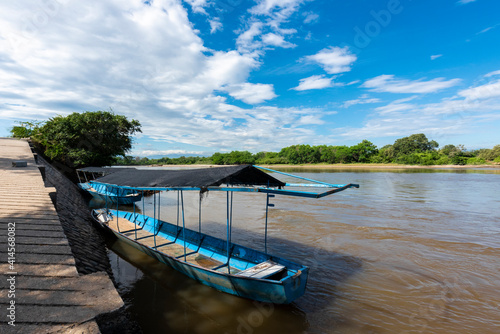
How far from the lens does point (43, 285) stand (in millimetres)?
2713

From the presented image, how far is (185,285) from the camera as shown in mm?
6516

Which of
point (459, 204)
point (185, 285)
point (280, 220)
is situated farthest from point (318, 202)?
point (185, 285)

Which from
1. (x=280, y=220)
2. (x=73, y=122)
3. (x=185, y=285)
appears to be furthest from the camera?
(x=73, y=122)

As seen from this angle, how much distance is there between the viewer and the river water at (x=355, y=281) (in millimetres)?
5114

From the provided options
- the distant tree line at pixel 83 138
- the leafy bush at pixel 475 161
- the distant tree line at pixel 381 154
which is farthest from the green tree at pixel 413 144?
the distant tree line at pixel 83 138

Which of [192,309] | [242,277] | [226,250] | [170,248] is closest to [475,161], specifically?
[226,250]

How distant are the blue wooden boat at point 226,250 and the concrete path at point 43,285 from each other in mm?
2587

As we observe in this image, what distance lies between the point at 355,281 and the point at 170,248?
576cm

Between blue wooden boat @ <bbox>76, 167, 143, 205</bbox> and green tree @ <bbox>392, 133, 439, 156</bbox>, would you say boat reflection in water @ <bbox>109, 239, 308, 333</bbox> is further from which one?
green tree @ <bbox>392, 133, 439, 156</bbox>

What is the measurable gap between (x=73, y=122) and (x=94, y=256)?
19507 mm

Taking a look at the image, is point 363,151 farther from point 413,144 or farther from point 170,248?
point 170,248

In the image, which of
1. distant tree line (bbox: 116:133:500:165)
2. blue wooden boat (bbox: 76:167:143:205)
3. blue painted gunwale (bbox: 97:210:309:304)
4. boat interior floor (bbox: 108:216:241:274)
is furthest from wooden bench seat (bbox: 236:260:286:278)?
distant tree line (bbox: 116:133:500:165)

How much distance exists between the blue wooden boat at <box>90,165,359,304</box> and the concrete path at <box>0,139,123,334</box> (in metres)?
2.59

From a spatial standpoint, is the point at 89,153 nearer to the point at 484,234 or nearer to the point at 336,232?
the point at 336,232
